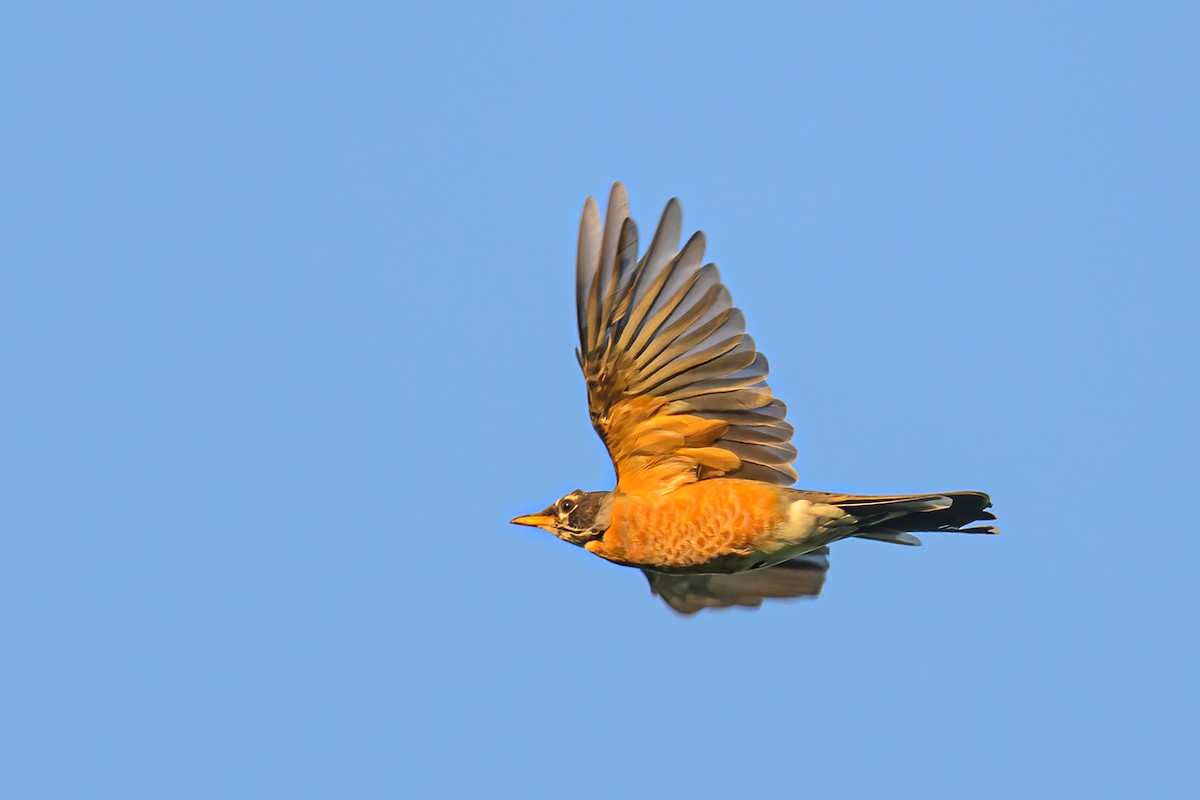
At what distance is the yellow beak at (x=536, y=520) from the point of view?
453 inches

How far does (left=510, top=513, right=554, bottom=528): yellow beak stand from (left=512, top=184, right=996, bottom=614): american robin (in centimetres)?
2

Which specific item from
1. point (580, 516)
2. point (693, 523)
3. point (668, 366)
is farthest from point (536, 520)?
point (668, 366)

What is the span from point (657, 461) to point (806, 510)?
1.11 meters

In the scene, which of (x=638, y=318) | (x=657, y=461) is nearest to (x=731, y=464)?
(x=657, y=461)

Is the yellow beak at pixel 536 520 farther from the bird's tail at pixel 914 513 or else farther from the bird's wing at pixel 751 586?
the bird's tail at pixel 914 513

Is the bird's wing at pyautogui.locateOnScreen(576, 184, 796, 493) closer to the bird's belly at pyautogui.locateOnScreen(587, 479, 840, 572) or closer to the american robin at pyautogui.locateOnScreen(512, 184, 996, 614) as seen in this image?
the american robin at pyautogui.locateOnScreen(512, 184, 996, 614)

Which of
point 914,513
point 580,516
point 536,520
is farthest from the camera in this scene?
point 536,520

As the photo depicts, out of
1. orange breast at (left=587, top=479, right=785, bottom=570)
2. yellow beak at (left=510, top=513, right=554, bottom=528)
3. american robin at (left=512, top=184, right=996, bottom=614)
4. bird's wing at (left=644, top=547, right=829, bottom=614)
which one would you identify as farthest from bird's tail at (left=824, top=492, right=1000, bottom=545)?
yellow beak at (left=510, top=513, right=554, bottom=528)

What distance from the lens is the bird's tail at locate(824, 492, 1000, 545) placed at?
1063 cm

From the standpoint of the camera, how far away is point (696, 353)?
35.9 feet

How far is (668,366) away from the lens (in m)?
10.9

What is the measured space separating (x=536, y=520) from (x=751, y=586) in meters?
1.97

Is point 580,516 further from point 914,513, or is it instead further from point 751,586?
point 914,513

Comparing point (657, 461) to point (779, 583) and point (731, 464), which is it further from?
point (779, 583)
